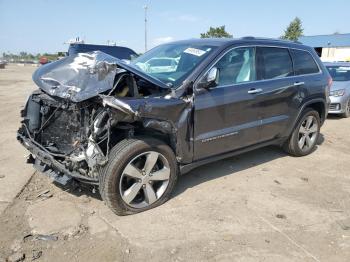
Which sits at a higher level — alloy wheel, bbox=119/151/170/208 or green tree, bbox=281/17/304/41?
green tree, bbox=281/17/304/41

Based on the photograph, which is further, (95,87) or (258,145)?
(258,145)

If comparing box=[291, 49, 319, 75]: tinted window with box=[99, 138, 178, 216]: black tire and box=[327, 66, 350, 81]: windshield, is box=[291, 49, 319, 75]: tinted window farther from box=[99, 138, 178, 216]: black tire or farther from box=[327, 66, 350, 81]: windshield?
box=[327, 66, 350, 81]: windshield

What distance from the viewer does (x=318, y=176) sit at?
546cm

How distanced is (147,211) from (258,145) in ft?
6.61

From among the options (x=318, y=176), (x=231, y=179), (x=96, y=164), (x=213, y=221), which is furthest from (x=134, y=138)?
(x=318, y=176)

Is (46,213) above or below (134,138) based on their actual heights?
below

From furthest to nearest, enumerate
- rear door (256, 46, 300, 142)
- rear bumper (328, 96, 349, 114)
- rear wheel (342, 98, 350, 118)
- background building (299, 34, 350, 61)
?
background building (299, 34, 350, 61) < rear wheel (342, 98, 350, 118) < rear bumper (328, 96, 349, 114) < rear door (256, 46, 300, 142)

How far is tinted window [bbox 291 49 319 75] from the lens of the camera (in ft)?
18.8

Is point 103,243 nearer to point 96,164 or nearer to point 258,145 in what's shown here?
point 96,164

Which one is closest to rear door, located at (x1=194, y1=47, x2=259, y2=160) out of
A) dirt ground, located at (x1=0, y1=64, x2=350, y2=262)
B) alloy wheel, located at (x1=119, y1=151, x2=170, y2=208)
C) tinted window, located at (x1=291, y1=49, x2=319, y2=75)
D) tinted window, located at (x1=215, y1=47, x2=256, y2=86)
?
tinted window, located at (x1=215, y1=47, x2=256, y2=86)

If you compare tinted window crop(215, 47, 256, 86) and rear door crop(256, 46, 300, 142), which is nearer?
tinted window crop(215, 47, 256, 86)

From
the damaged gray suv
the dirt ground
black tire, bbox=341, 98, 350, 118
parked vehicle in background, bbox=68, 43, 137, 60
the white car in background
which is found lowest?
the dirt ground

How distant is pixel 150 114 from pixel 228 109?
45.5 inches

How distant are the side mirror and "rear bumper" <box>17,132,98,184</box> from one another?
5.27 ft
